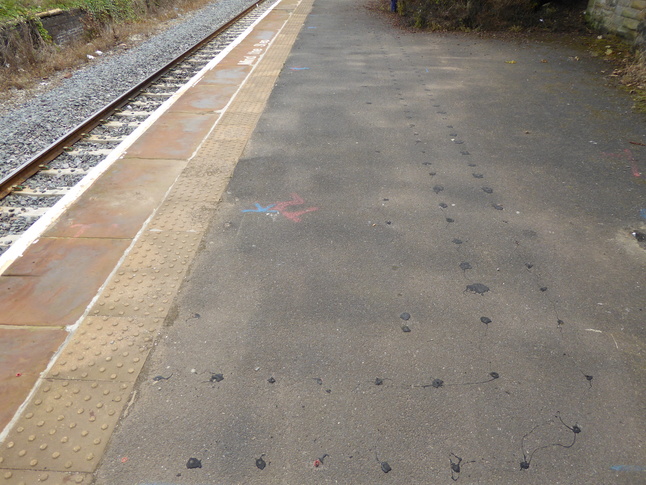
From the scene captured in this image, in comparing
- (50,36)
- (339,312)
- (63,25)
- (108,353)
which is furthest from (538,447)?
(63,25)

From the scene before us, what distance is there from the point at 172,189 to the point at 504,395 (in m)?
4.17

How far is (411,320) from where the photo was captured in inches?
142

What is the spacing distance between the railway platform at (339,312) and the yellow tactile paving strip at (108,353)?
0.05 feet

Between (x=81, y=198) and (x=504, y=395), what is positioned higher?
(x=81, y=198)

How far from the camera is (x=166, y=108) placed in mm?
8078

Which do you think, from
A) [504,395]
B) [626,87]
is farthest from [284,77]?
[504,395]

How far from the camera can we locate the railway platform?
2.71 meters

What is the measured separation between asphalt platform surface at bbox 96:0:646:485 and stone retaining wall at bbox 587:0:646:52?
511 centimetres

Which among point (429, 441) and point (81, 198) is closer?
point (429, 441)

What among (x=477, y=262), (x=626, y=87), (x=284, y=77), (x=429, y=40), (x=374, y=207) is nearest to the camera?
(x=477, y=262)

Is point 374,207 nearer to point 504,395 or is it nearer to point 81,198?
point 504,395

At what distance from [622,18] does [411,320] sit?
12078 mm

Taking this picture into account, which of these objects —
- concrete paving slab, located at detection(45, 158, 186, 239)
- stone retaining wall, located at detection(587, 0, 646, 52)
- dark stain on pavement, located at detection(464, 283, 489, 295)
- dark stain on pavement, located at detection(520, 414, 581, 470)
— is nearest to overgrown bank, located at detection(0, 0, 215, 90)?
concrete paving slab, located at detection(45, 158, 186, 239)

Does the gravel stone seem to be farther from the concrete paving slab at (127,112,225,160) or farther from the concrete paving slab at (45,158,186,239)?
the concrete paving slab at (45,158,186,239)
